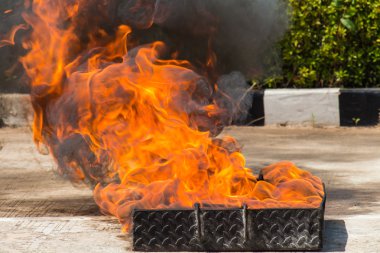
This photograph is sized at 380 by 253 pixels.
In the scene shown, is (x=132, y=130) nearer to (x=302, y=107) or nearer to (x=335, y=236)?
(x=335, y=236)

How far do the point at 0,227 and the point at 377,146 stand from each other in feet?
14.8

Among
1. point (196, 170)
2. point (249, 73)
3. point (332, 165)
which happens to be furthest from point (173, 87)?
point (249, 73)

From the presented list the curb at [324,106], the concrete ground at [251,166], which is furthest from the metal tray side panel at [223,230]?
the curb at [324,106]

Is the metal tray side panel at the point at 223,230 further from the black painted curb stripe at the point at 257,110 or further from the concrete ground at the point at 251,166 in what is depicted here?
the black painted curb stripe at the point at 257,110

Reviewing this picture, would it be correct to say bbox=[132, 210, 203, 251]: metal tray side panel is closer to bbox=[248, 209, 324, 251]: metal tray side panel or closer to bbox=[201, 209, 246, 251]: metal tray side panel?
bbox=[201, 209, 246, 251]: metal tray side panel

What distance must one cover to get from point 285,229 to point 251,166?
3.13m

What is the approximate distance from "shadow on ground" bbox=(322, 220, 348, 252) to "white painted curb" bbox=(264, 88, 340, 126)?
4.61 metres

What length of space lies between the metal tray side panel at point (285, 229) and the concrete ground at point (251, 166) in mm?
191

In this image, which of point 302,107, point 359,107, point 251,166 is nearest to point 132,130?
point 251,166

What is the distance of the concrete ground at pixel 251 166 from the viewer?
19.9ft

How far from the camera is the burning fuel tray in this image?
5688 millimetres

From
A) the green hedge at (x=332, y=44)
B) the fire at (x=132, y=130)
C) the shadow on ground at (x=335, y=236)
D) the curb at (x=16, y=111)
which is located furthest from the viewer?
the curb at (x=16, y=111)

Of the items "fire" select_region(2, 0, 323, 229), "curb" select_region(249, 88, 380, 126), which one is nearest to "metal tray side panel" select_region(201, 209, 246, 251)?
"fire" select_region(2, 0, 323, 229)

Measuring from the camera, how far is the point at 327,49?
11.4m
